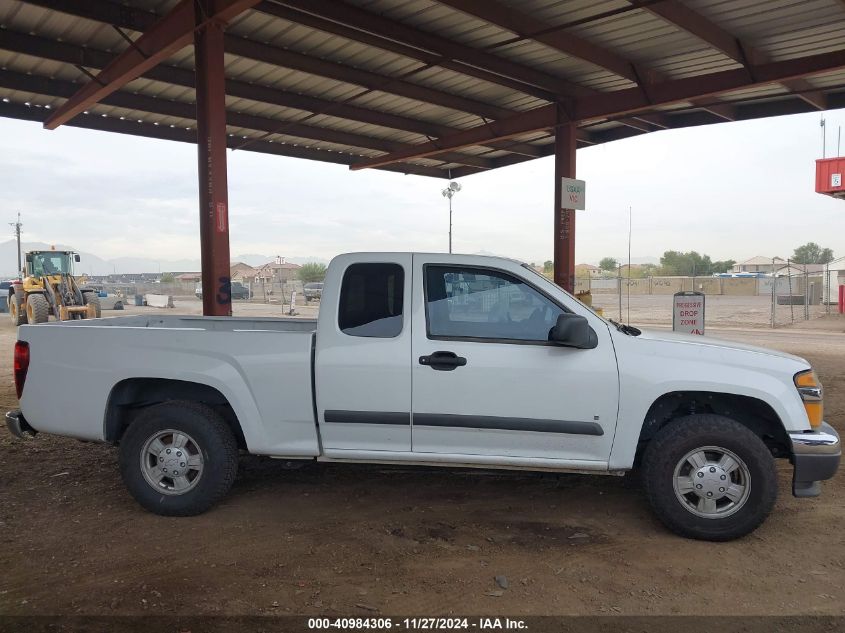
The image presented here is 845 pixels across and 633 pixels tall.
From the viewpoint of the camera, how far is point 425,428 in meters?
4.34

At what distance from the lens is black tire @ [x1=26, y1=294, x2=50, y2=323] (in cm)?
1941

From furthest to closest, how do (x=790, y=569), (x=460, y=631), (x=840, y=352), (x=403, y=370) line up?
(x=840, y=352) < (x=403, y=370) < (x=790, y=569) < (x=460, y=631)

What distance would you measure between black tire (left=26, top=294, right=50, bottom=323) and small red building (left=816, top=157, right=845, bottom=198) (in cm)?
2623

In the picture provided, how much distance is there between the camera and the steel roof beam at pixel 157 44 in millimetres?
7914

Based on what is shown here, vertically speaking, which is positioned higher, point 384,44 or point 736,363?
point 384,44

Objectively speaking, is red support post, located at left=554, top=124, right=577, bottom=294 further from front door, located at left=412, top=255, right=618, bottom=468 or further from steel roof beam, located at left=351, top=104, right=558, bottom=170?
front door, located at left=412, top=255, right=618, bottom=468

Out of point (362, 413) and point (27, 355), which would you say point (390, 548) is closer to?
point (362, 413)

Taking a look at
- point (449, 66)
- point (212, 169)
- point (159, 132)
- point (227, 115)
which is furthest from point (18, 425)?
point (159, 132)

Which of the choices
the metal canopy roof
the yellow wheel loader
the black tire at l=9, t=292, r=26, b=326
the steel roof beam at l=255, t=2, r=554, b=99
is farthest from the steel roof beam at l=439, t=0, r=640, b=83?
the black tire at l=9, t=292, r=26, b=326

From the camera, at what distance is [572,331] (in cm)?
410

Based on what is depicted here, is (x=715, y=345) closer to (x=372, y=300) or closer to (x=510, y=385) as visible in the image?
(x=510, y=385)

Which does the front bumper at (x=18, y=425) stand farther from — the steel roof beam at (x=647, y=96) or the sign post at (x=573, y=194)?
the steel roof beam at (x=647, y=96)

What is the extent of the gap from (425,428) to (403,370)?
1.38 ft

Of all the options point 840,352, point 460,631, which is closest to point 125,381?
point 460,631
